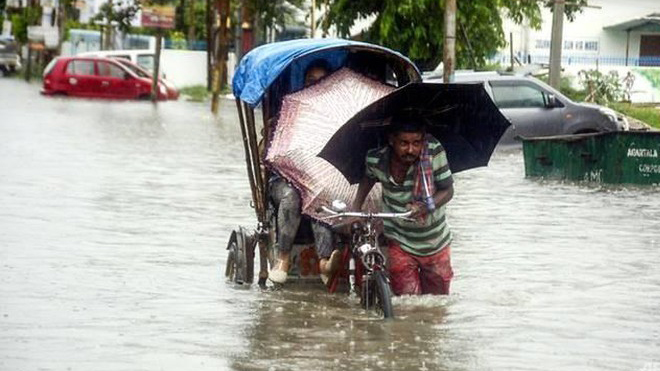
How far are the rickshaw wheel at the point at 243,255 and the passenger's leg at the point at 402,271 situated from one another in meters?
1.34

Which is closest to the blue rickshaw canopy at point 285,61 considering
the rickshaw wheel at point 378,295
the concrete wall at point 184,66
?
the rickshaw wheel at point 378,295

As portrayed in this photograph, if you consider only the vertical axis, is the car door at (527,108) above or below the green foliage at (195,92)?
above

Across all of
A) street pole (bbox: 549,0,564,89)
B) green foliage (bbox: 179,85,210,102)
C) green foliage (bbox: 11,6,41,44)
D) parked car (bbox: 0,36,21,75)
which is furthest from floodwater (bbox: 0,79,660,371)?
green foliage (bbox: 11,6,41,44)

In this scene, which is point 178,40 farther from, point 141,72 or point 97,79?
point 97,79

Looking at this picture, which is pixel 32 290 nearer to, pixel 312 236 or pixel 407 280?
pixel 312 236

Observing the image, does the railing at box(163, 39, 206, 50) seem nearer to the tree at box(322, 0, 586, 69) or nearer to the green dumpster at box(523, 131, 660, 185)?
the tree at box(322, 0, 586, 69)

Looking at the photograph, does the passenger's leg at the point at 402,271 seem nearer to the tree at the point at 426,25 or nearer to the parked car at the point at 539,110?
the parked car at the point at 539,110

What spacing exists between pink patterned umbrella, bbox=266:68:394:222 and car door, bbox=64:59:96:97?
1466 inches

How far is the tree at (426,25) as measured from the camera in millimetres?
37375

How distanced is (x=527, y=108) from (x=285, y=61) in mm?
17581

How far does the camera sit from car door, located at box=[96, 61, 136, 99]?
4747 centimetres

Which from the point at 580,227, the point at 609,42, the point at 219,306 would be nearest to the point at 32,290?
the point at 219,306

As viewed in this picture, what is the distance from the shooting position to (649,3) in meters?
55.5

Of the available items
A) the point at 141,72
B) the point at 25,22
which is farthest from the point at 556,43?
the point at 25,22
